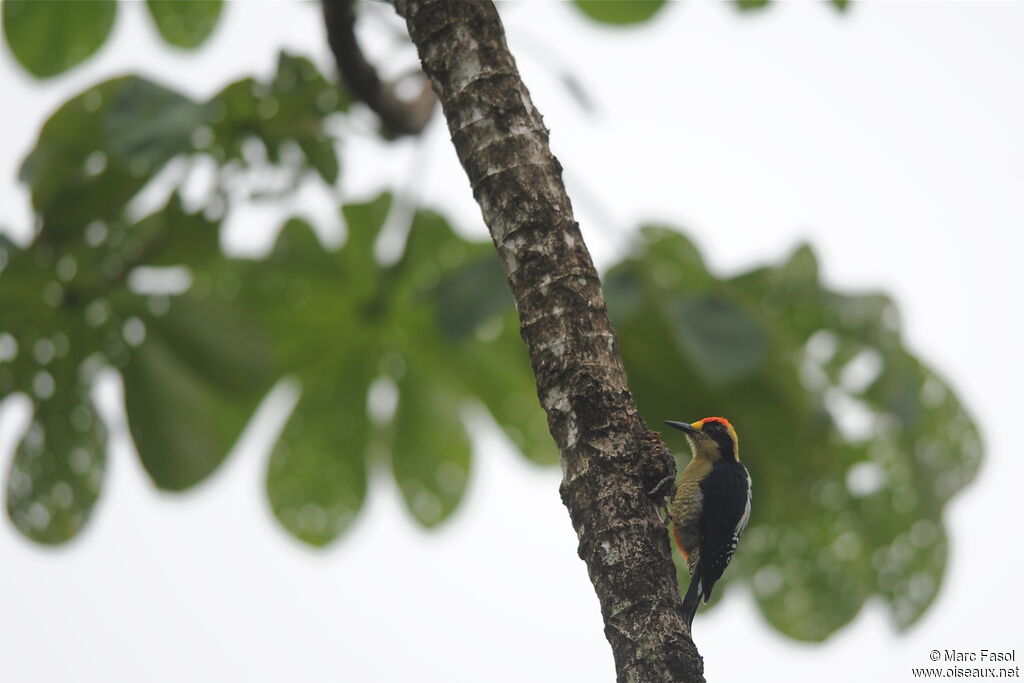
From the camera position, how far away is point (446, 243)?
4660mm

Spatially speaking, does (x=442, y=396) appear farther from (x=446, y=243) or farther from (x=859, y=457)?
(x=859, y=457)

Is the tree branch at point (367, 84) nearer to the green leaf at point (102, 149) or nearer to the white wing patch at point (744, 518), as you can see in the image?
the green leaf at point (102, 149)

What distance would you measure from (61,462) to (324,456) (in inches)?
39.6

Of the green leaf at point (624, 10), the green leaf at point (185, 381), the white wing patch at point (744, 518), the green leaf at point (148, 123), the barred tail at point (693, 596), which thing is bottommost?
the barred tail at point (693, 596)

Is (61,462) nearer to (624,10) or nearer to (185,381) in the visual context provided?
(185,381)

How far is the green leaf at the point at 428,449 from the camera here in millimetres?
4789

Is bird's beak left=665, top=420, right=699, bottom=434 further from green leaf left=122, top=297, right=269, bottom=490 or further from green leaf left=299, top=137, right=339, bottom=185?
green leaf left=299, top=137, right=339, bottom=185

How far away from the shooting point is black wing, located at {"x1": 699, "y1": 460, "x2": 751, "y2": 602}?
130 inches

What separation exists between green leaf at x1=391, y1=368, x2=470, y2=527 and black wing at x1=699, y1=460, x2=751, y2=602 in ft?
5.39

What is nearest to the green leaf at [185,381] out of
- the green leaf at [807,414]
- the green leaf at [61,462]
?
the green leaf at [61,462]

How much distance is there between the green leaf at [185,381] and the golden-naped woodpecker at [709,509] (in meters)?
1.44

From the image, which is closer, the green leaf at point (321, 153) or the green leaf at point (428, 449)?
the green leaf at point (321, 153)

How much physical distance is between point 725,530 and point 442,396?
71.7 inches

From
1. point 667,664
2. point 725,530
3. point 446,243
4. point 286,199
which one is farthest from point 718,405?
point 667,664
